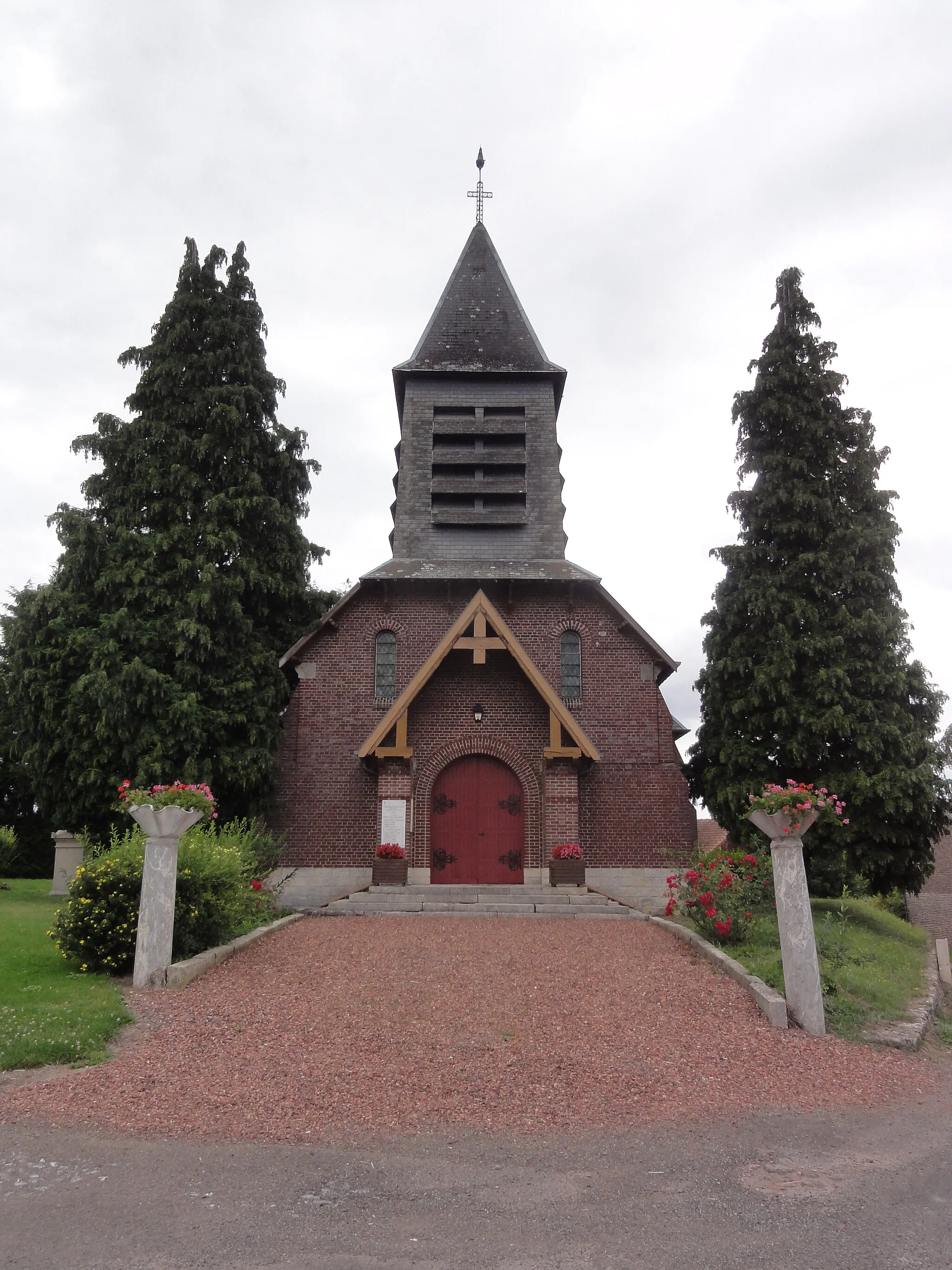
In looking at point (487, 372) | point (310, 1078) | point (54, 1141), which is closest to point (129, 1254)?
point (54, 1141)

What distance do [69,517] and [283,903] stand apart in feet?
27.7

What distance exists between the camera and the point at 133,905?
10.2 m

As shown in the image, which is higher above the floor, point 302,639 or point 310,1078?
point 302,639

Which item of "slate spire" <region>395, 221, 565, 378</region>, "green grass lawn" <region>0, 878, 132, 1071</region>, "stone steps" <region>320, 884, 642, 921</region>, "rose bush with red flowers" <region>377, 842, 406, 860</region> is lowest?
"green grass lawn" <region>0, 878, 132, 1071</region>

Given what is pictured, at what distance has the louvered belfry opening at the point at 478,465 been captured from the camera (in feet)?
69.8

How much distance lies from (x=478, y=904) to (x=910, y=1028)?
7615mm

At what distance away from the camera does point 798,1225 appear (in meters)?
4.59

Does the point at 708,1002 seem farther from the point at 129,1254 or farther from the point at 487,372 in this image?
the point at 487,372

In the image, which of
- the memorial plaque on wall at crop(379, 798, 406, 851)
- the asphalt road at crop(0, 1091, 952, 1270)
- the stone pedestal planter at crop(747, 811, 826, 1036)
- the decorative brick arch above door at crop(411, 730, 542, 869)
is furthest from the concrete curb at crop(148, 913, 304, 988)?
the stone pedestal planter at crop(747, 811, 826, 1036)

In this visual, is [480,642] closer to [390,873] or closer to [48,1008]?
[390,873]

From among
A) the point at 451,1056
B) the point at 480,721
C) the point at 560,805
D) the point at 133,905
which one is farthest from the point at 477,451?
the point at 451,1056

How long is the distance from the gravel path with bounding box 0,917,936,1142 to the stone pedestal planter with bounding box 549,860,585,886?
5.43 metres

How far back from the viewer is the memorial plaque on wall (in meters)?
16.8

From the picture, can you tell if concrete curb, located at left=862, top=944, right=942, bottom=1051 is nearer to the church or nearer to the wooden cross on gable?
the church
